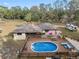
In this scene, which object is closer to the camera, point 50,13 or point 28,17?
point 28,17

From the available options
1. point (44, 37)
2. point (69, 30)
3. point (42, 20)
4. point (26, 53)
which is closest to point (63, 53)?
point (26, 53)

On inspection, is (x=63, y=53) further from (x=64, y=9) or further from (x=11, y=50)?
(x=64, y=9)

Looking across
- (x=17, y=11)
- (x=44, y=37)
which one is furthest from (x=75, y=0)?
(x=44, y=37)

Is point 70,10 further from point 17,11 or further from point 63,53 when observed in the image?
point 63,53

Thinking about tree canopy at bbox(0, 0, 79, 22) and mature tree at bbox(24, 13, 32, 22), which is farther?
mature tree at bbox(24, 13, 32, 22)

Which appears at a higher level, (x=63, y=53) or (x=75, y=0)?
(x=75, y=0)

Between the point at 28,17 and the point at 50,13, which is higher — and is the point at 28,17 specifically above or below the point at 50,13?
below

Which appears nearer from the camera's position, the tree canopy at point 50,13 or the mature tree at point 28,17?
the tree canopy at point 50,13

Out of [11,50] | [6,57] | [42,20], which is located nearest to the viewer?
[6,57]

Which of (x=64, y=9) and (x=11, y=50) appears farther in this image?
(x=64, y=9)

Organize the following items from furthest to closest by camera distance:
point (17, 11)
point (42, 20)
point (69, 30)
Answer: point (17, 11), point (42, 20), point (69, 30)
